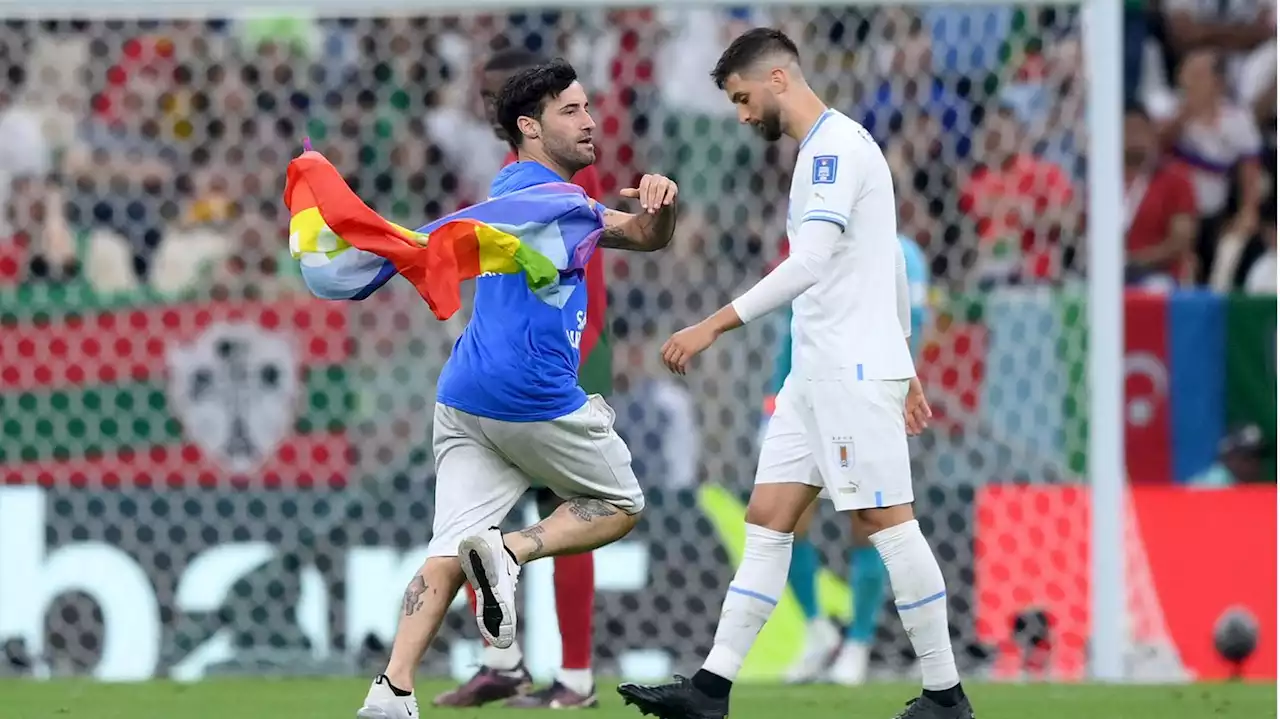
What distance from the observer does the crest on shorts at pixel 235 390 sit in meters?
9.60

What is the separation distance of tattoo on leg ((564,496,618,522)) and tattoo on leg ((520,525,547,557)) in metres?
0.12

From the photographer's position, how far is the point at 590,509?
19.2 feet

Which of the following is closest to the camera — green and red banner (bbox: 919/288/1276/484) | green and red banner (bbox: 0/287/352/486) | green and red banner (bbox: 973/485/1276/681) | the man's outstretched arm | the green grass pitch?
the man's outstretched arm

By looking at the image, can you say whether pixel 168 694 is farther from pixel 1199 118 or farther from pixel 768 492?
pixel 1199 118

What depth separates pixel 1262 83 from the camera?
1367 centimetres

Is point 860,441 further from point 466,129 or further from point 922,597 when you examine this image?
point 466,129

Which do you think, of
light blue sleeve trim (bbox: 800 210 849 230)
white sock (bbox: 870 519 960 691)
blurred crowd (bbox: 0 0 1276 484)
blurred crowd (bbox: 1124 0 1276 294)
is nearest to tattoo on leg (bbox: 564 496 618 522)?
white sock (bbox: 870 519 960 691)

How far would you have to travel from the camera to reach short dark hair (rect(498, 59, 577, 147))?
19.0 ft

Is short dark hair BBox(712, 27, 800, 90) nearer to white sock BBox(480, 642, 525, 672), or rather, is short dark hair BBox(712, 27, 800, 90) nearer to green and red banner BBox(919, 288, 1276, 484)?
white sock BBox(480, 642, 525, 672)

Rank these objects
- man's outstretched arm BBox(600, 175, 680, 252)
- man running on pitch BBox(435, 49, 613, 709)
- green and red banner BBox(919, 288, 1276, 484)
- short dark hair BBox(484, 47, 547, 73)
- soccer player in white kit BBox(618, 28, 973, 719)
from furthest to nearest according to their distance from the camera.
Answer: green and red banner BBox(919, 288, 1276, 484), short dark hair BBox(484, 47, 547, 73), man running on pitch BBox(435, 49, 613, 709), soccer player in white kit BBox(618, 28, 973, 719), man's outstretched arm BBox(600, 175, 680, 252)

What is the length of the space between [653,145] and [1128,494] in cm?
277

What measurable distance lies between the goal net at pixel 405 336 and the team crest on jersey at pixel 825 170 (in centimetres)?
348

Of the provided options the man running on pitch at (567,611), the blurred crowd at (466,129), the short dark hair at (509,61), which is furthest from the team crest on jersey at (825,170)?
the blurred crowd at (466,129)

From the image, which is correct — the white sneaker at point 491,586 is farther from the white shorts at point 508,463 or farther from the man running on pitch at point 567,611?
the man running on pitch at point 567,611
